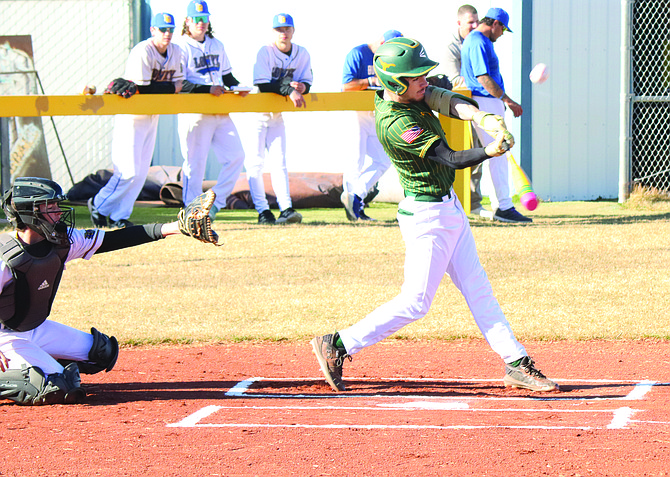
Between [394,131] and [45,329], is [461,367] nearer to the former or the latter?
[394,131]

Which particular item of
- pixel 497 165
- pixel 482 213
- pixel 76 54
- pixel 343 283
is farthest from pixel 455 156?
pixel 76 54

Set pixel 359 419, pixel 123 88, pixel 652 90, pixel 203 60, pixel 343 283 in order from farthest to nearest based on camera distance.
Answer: pixel 652 90
pixel 203 60
pixel 123 88
pixel 343 283
pixel 359 419

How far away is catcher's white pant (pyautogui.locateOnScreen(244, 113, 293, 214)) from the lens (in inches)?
427

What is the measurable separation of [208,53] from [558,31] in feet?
23.6

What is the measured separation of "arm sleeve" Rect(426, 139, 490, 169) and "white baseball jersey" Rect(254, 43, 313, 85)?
259 inches

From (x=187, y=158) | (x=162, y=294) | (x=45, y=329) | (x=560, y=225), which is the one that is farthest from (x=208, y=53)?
(x=45, y=329)

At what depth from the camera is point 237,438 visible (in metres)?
3.88

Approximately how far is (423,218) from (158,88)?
22.1 feet

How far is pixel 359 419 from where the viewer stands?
422 centimetres

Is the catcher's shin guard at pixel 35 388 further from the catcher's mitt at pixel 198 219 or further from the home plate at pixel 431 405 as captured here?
the home plate at pixel 431 405

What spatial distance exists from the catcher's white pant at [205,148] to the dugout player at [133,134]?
18.7 inches

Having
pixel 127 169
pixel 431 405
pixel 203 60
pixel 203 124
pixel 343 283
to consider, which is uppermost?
pixel 203 60

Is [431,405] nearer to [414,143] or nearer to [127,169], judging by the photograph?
[414,143]

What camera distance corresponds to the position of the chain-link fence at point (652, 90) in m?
13.6
